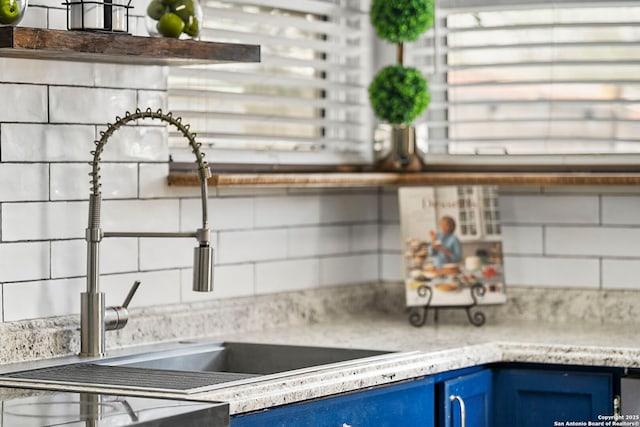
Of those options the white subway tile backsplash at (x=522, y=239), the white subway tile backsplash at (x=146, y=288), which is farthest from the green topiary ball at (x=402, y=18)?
the white subway tile backsplash at (x=146, y=288)

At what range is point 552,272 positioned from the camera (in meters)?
3.71

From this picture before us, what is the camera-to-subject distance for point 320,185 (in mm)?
3457

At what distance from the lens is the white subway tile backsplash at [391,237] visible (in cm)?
394

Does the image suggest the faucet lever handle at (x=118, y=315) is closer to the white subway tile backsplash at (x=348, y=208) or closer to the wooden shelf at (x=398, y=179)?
the wooden shelf at (x=398, y=179)

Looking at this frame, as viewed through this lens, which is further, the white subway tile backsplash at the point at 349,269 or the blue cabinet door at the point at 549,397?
the white subway tile backsplash at the point at 349,269

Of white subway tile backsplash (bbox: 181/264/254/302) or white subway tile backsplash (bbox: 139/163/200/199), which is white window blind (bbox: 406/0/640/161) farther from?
white subway tile backsplash (bbox: 139/163/200/199)

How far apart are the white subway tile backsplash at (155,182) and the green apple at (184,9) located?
18.6 inches

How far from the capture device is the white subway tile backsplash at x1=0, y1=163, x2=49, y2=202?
8.97 feet

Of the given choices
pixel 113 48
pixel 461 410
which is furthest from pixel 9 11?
pixel 461 410

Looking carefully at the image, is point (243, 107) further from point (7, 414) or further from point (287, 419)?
point (7, 414)

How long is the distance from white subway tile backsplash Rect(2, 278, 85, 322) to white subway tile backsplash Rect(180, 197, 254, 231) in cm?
43

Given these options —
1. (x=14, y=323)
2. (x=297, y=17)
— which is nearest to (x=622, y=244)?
(x=297, y=17)

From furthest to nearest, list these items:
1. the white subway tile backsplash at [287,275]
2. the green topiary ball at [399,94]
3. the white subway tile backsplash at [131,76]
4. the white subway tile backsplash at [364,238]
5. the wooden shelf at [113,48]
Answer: the white subway tile backsplash at [364,238], the green topiary ball at [399,94], the white subway tile backsplash at [287,275], the white subway tile backsplash at [131,76], the wooden shelf at [113,48]

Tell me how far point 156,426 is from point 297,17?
188cm
